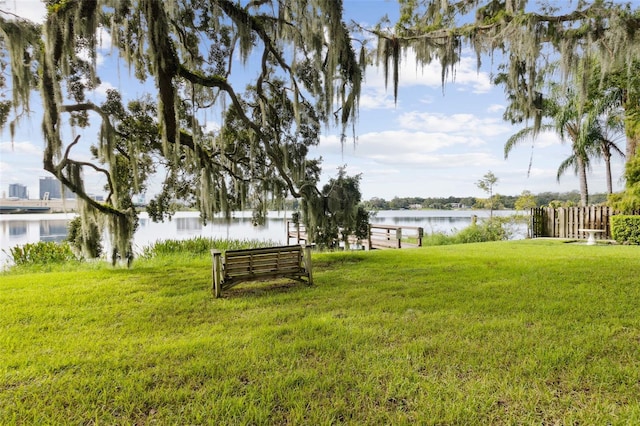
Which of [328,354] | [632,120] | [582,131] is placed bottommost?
[328,354]

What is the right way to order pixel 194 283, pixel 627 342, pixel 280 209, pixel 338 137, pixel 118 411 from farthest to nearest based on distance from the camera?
pixel 280 209
pixel 338 137
pixel 194 283
pixel 627 342
pixel 118 411

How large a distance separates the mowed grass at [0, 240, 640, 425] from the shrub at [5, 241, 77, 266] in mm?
4787

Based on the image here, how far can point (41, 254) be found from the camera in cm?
867

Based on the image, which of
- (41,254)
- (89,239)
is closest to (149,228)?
(41,254)

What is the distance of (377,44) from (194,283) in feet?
17.5

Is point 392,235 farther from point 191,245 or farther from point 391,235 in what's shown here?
point 191,245

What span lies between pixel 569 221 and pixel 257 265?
42.0 feet

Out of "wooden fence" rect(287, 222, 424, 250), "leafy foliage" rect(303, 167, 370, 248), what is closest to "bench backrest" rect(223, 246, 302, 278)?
"leafy foliage" rect(303, 167, 370, 248)

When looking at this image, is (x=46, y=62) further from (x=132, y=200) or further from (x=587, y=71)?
(x=587, y=71)

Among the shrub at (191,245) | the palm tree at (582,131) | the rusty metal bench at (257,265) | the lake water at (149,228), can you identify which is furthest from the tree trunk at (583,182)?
the rusty metal bench at (257,265)

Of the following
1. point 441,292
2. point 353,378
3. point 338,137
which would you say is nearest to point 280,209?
point 338,137

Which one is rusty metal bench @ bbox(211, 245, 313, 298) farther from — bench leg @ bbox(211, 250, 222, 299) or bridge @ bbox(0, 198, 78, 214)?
bridge @ bbox(0, 198, 78, 214)

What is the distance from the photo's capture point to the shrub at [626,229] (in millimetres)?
9719

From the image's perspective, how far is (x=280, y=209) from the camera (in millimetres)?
7348
